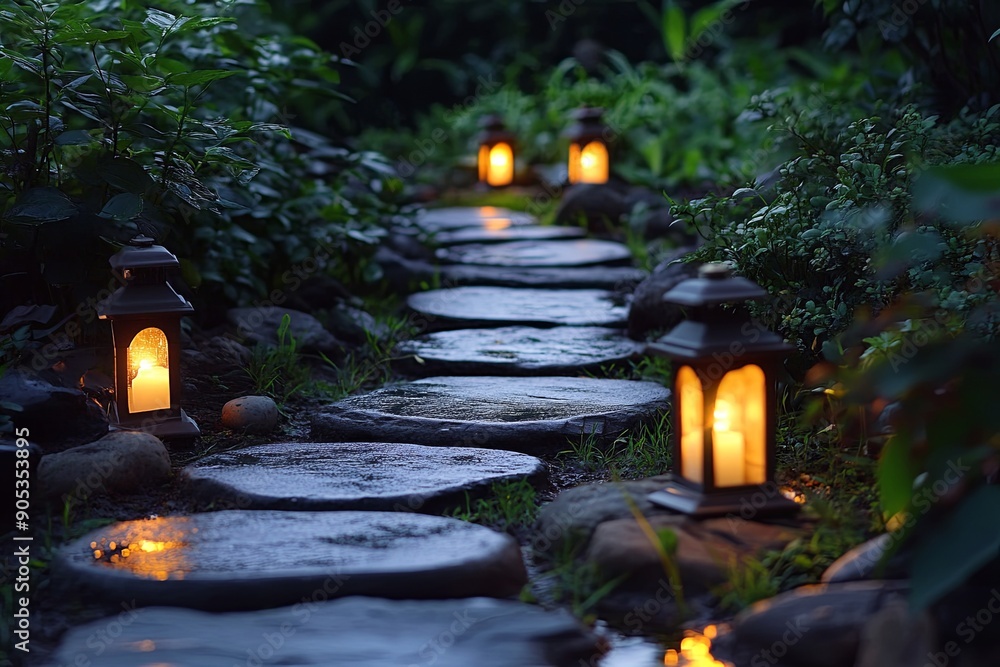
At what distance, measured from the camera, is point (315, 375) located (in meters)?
4.43

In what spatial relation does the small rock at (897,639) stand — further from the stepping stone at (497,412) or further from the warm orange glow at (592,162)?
the warm orange glow at (592,162)

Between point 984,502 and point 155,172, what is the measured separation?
9.42ft

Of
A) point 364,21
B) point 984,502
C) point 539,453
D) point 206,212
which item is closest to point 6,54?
point 206,212

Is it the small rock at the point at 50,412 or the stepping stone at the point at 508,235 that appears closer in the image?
the small rock at the point at 50,412

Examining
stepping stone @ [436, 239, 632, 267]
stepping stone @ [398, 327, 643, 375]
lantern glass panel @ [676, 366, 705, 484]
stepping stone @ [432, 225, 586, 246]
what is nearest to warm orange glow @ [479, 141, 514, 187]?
stepping stone @ [432, 225, 586, 246]

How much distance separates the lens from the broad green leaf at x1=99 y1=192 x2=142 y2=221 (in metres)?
3.37

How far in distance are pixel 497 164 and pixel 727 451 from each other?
637cm

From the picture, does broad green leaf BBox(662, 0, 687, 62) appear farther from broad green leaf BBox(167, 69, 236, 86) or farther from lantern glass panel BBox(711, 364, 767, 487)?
lantern glass panel BBox(711, 364, 767, 487)

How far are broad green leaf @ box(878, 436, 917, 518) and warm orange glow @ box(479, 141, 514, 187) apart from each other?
677 cm

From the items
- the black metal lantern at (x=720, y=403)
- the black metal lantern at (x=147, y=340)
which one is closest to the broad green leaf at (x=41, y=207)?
the black metal lantern at (x=147, y=340)

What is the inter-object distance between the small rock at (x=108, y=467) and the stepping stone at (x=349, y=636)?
74 centimetres

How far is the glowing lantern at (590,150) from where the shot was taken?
25.4ft

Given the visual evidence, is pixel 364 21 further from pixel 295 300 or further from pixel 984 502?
pixel 984 502

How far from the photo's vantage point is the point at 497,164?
8.79 meters
